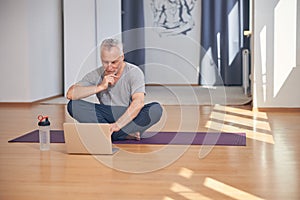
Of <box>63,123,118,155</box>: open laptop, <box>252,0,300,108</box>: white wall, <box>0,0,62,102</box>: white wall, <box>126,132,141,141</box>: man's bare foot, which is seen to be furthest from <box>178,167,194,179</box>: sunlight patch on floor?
<box>0,0,62,102</box>: white wall

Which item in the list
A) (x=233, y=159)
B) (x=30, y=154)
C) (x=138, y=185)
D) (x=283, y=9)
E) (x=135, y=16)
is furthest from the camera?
(x=135, y=16)

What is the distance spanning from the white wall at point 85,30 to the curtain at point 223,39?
236 cm

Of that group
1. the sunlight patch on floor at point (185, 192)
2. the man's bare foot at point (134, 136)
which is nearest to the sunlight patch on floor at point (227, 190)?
the sunlight patch on floor at point (185, 192)

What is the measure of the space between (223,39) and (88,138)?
622 centimetres

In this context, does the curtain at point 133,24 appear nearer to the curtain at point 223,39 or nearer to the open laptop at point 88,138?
the curtain at point 223,39

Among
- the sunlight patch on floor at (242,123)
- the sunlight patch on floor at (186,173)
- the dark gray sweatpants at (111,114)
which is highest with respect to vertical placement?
the dark gray sweatpants at (111,114)

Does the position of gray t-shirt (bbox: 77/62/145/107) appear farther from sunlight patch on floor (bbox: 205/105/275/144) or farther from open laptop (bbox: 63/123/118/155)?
sunlight patch on floor (bbox: 205/105/275/144)

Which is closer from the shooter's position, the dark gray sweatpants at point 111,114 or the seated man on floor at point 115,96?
the seated man on floor at point 115,96

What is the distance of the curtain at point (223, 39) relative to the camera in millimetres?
9055

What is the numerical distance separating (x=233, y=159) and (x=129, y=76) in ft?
2.80

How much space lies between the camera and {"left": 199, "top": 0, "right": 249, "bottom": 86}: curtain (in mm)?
9055

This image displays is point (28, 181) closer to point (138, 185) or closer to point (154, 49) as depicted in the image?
point (138, 185)

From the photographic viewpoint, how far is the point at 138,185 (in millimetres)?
2574

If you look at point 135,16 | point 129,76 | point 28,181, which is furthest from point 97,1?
Result: point 28,181
